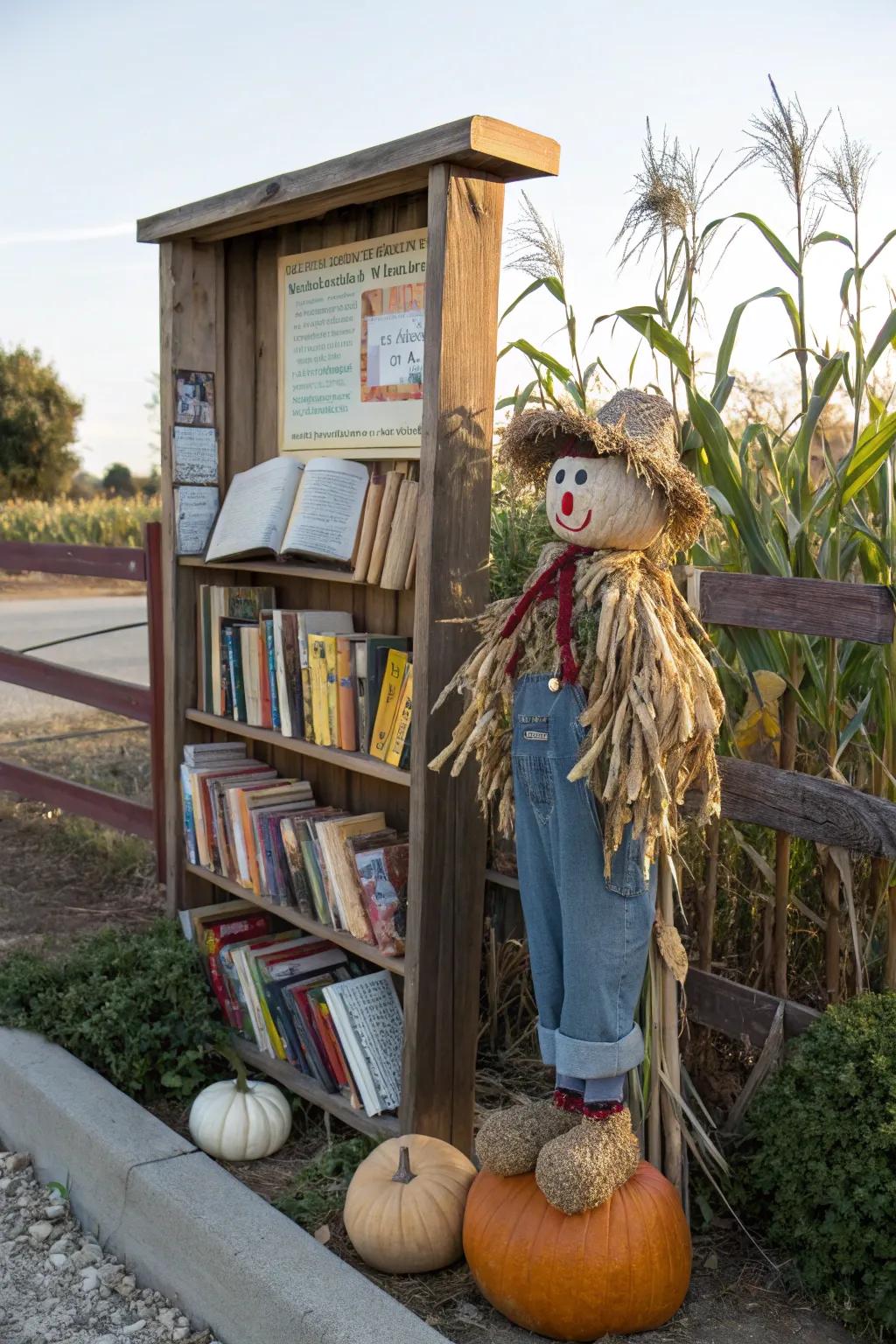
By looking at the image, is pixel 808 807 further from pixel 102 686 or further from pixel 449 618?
pixel 102 686

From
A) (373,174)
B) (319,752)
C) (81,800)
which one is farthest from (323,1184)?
(81,800)

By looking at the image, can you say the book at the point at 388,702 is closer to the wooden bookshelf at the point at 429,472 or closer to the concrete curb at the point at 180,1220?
the wooden bookshelf at the point at 429,472

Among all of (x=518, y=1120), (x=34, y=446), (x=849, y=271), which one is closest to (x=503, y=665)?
(x=518, y=1120)

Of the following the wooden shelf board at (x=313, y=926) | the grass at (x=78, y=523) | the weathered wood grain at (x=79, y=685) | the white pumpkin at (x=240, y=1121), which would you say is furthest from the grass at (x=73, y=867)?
the grass at (x=78, y=523)

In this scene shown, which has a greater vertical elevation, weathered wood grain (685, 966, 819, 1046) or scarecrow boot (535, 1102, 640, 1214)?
weathered wood grain (685, 966, 819, 1046)

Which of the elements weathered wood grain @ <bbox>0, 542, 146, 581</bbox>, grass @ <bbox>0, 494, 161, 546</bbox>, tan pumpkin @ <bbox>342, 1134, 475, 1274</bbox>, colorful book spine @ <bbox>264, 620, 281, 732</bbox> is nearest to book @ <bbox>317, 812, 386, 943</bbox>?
colorful book spine @ <bbox>264, 620, 281, 732</bbox>

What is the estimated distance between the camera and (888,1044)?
216cm

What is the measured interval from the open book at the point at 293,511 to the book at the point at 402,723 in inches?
15.3

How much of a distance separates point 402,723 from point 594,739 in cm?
79

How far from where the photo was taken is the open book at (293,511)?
3.01 metres

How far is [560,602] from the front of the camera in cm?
222

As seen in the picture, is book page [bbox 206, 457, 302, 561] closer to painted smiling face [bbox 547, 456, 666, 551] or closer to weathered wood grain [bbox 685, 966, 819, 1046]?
painted smiling face [bbox 547, 456, 666, 551]

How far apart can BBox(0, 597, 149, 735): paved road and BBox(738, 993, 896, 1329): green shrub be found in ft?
21.5

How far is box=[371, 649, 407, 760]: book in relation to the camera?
9.30 ft
